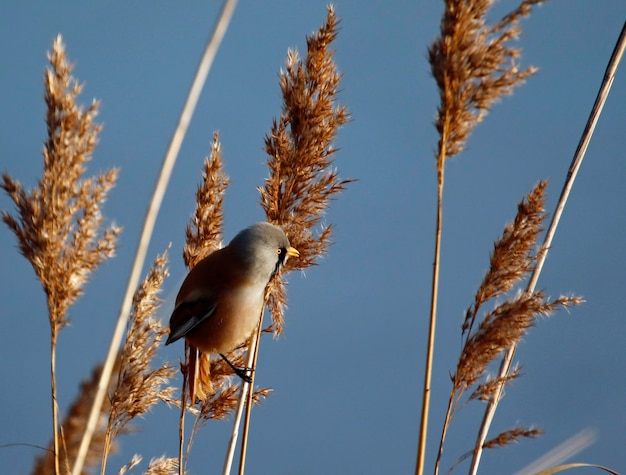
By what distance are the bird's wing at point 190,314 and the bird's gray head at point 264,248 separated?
0.24 meters

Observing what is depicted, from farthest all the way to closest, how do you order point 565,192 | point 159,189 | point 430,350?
1. point 565,192
2. point 430,350
3. point 159,189

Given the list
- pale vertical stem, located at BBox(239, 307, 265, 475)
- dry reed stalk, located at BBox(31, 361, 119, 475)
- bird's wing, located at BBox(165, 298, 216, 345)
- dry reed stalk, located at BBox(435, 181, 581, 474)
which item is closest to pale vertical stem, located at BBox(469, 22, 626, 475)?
dry reed stalk, located at BBox(435, 181, 581, 474)

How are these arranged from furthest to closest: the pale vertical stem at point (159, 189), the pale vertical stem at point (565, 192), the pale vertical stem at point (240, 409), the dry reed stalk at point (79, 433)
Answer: the dry reed stalk at point (79, 433) < the pale vertical stem at point (240, 409) < the pale vertical stem at point (565, 192) < the pale vertical stem at point (159, 189)

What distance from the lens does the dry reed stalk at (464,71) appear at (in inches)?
74.1

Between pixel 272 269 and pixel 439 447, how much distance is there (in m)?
0.97

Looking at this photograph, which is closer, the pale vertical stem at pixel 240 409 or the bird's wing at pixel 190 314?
the pale vertical stem at pixel 240 409

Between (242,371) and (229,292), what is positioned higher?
(229,292)

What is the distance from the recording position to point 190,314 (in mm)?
2729

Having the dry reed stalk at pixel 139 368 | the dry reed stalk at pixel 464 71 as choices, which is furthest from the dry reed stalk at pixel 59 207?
the dry reed stalk at pixel 464 71

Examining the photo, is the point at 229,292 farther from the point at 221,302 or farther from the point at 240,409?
the point at 240,409

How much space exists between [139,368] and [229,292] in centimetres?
51

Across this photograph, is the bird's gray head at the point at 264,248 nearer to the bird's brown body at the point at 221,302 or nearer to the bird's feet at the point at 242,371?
the bird's brown body at the point at 221,302

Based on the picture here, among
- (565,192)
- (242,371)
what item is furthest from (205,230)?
(565,192)

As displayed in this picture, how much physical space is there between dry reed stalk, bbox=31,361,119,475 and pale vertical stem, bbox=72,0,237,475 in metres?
0.88
